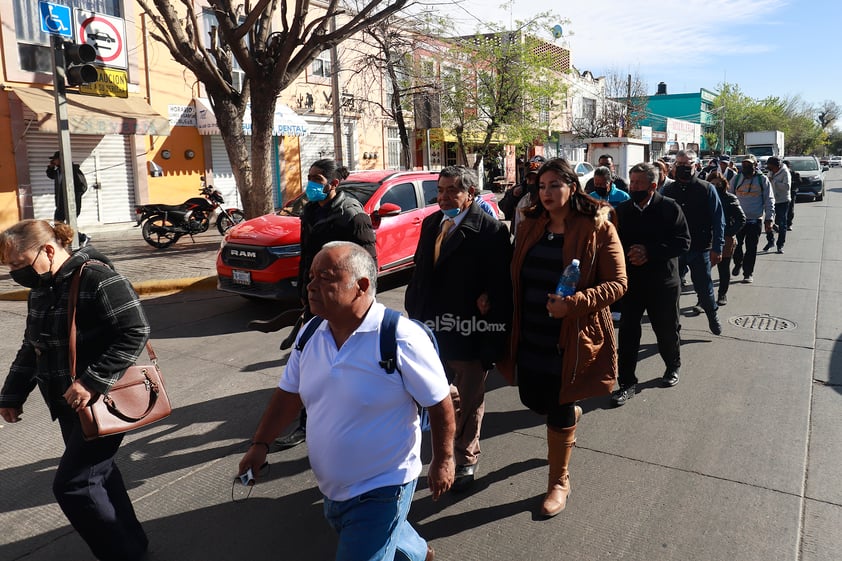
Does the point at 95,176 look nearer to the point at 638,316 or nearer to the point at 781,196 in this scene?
the point at 638,316

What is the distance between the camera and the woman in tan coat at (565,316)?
3.36m

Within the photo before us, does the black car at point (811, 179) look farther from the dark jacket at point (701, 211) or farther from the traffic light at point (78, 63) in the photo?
the traffic light at point (78, 63)

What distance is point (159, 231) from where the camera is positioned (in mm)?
13055

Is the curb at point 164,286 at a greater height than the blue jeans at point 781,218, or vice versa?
the blue jeans at point 781,218

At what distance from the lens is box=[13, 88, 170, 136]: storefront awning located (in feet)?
46.0

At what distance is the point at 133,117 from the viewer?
1505 cm

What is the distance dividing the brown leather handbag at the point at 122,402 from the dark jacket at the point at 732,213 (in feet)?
23.5

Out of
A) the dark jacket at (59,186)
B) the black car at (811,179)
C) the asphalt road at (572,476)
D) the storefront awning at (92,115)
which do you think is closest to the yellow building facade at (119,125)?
the storefront awning at (92,115)

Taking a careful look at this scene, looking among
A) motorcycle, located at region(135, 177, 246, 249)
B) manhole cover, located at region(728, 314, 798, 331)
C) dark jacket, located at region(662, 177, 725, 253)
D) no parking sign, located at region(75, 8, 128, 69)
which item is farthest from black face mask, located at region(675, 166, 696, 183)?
no parking sign, located at region(75, 8, 128, 69)

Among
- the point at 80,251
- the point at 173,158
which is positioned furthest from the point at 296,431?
the point at 173,158

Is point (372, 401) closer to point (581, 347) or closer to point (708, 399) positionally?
point (581, 347)

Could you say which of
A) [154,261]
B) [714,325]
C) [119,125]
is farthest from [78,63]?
[714,325]

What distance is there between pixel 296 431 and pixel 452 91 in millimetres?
20538

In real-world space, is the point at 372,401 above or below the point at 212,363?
above
